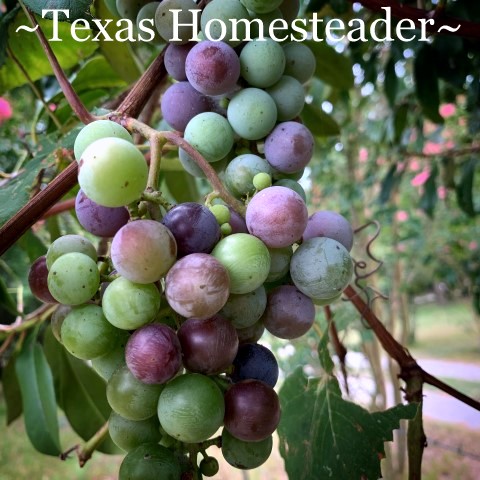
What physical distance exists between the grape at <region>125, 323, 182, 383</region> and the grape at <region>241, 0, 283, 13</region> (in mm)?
390

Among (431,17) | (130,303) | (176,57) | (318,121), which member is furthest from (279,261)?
(318,121)

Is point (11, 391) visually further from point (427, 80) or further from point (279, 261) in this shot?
point (427, 80)

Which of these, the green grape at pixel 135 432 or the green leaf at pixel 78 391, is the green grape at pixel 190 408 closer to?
the green grape at pixel 135 432

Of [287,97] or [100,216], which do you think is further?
[287,97]

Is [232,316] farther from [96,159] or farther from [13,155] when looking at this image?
[13,155]

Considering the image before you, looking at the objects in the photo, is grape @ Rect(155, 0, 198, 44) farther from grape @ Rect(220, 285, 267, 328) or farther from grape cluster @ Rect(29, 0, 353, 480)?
grape @ Rect(220, 285, 267, 328)

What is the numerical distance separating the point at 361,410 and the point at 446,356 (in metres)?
5.91

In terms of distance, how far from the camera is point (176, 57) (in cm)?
56

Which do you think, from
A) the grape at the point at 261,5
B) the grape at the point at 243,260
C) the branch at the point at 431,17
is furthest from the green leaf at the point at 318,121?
the grape at the point at 243,260

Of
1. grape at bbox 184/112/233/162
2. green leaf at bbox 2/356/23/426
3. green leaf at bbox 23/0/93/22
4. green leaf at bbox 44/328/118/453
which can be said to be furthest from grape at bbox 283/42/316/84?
green leaf at bbox 2/356/23/426

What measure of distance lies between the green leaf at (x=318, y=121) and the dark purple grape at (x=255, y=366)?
614mm

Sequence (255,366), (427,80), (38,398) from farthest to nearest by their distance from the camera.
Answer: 1. (427,80)
2. (38,398)
3. (255,366)

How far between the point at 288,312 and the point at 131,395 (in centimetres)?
17

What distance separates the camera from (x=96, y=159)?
369 millimetres
